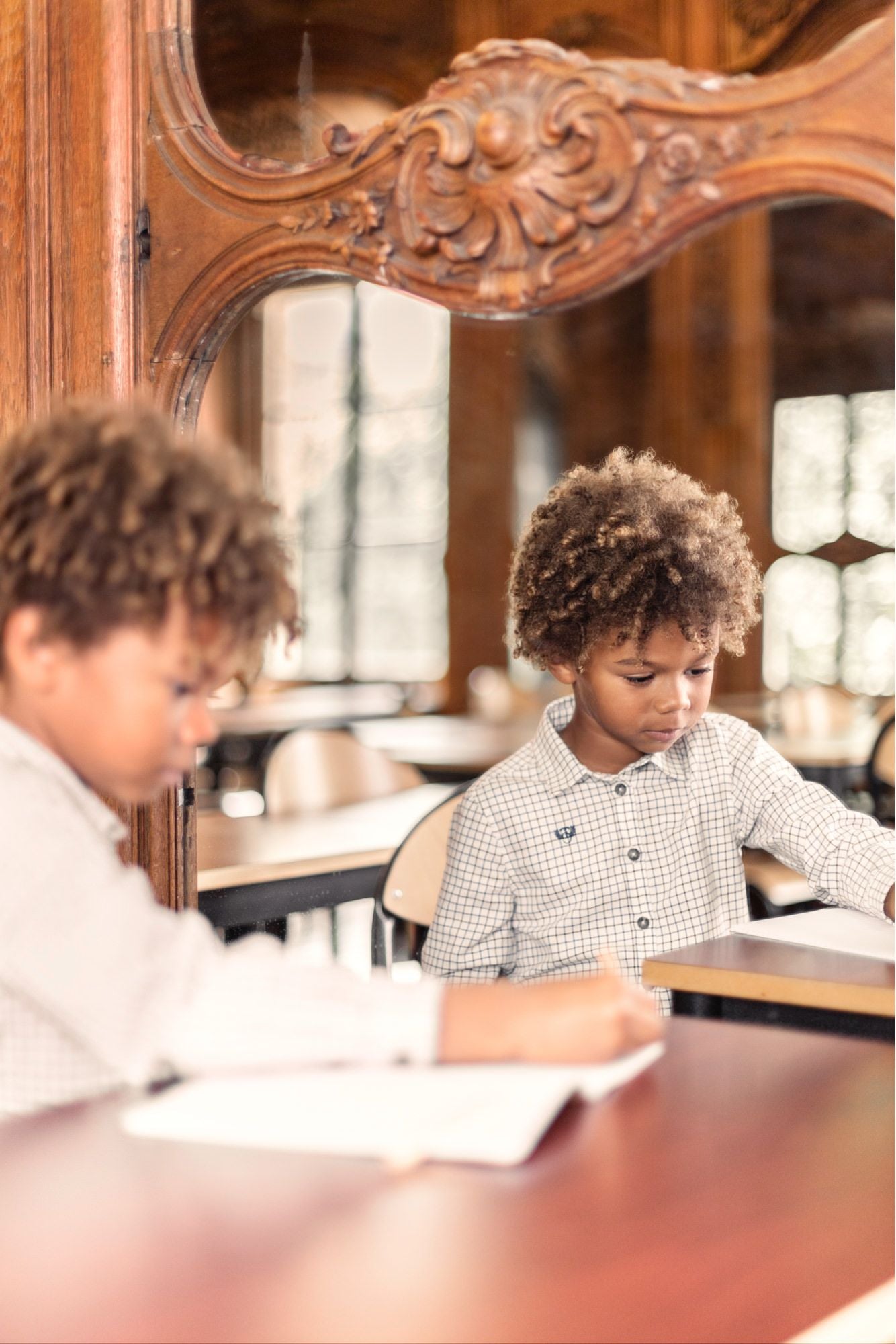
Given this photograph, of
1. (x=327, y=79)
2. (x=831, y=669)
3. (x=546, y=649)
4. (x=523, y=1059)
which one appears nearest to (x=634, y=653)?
(x=546, y=649)

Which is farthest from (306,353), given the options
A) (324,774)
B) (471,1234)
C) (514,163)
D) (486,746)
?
(471,1234)

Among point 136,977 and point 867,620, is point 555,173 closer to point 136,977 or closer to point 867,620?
point 136,977

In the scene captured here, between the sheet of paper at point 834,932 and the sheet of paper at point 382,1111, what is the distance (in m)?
0.60

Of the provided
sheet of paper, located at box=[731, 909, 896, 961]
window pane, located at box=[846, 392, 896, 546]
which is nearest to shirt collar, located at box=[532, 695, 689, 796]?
sheet of paper, located at box=[731, 909, 896, 961]

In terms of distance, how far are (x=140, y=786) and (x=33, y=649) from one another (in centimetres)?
13

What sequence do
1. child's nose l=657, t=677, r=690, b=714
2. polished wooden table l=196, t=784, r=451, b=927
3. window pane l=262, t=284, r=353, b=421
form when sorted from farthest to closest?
1. window pane l=262, t=284, r=353, b=421
2. polished wooden table l=196, t=784, r=451, b=927
3. child's nose l=657, t=677, r=690, b=714

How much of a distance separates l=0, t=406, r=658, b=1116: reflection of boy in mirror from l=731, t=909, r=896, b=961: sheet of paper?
568 mm

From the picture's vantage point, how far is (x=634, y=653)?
81.1 inches

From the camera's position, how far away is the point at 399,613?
10820mm

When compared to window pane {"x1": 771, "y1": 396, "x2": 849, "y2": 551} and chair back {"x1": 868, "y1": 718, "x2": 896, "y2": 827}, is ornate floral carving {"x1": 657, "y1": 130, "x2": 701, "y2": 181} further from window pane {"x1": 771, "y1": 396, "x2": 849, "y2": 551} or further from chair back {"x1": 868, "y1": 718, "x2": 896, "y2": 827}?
window pane {"x1": 771, "y1": 396, "x2": 849, "y2": 551}

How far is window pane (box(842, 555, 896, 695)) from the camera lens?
33.1ft

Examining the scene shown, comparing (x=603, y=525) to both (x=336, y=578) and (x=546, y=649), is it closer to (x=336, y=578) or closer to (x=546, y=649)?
(x=546, y=649)

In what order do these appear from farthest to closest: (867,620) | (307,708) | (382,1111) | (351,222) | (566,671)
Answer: (867,620), (307,708), (566,671), (351,222), (382,1111)

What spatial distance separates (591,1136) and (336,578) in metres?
10.1
